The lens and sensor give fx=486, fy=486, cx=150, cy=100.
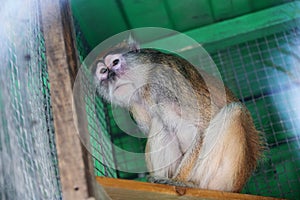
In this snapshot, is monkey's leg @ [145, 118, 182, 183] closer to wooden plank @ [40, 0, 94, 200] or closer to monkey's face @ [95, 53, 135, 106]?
monkey's face @ [95, 53, 135, 106]

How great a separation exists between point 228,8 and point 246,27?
0.23 meters

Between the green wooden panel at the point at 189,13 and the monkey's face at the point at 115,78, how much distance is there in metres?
0.66

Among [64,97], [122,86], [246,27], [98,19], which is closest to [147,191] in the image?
[64,97]

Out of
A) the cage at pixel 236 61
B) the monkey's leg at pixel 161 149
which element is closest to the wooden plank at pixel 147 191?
the cage at pixel 236 61

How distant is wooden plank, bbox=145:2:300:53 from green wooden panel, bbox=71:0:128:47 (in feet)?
1.07

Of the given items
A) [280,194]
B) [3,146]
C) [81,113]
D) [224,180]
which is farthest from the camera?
[280,194]

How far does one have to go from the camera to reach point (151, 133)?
2.80 meters

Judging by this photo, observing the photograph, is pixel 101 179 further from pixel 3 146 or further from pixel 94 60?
pixel 94 60

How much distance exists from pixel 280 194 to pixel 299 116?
22.1 inches

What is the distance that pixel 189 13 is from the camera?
332 cm

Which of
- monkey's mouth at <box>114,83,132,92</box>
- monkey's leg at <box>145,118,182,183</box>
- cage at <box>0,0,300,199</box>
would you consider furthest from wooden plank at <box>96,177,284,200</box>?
monkey's mouth at <box>114,83,132,92</box>

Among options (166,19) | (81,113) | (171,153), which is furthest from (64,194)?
(166,19)

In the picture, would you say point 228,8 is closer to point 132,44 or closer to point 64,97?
point 132,44

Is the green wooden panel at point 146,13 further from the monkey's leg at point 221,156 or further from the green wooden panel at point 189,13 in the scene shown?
the monkey's leg at point 221,156
